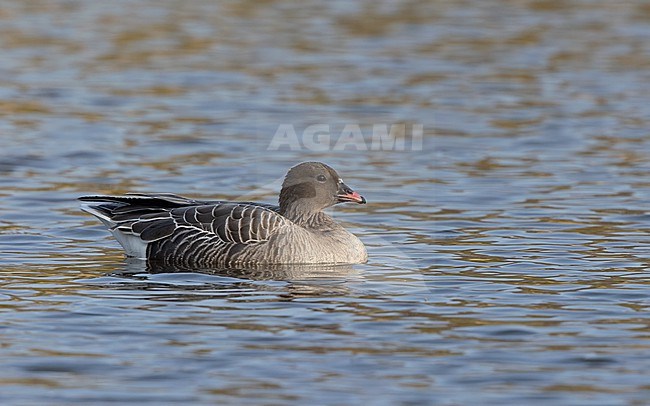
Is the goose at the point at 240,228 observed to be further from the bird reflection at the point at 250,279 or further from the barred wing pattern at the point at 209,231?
the bird reflection at the point at 250,279

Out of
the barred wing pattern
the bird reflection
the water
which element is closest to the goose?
the barred wing pattern

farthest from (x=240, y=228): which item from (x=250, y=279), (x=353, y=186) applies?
(x=353, y=186)

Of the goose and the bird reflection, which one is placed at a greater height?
the goose

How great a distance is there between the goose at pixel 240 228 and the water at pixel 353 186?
314 mm

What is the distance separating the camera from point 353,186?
1761 centimetres

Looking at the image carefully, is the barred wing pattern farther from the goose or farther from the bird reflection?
the bird reflection

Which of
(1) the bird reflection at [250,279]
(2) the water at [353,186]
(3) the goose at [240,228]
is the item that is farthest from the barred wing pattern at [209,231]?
(2) the water at [353,186]

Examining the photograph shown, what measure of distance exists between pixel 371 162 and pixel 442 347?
9338 millimetres

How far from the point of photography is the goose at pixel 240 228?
1320 cm

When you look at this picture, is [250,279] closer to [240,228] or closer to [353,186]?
[240,228]

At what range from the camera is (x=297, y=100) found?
22.8 m

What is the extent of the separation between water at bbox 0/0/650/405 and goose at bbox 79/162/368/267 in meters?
0.31

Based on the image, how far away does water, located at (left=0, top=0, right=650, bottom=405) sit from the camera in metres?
9.59

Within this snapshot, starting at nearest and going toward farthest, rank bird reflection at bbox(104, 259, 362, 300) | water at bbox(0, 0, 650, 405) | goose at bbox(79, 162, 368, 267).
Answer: water at bbox(0, 0, 650, 405) → bird reflection at bbox(104, 259, 362, 300) → goose at bbox(79, 162, 368, 267)
